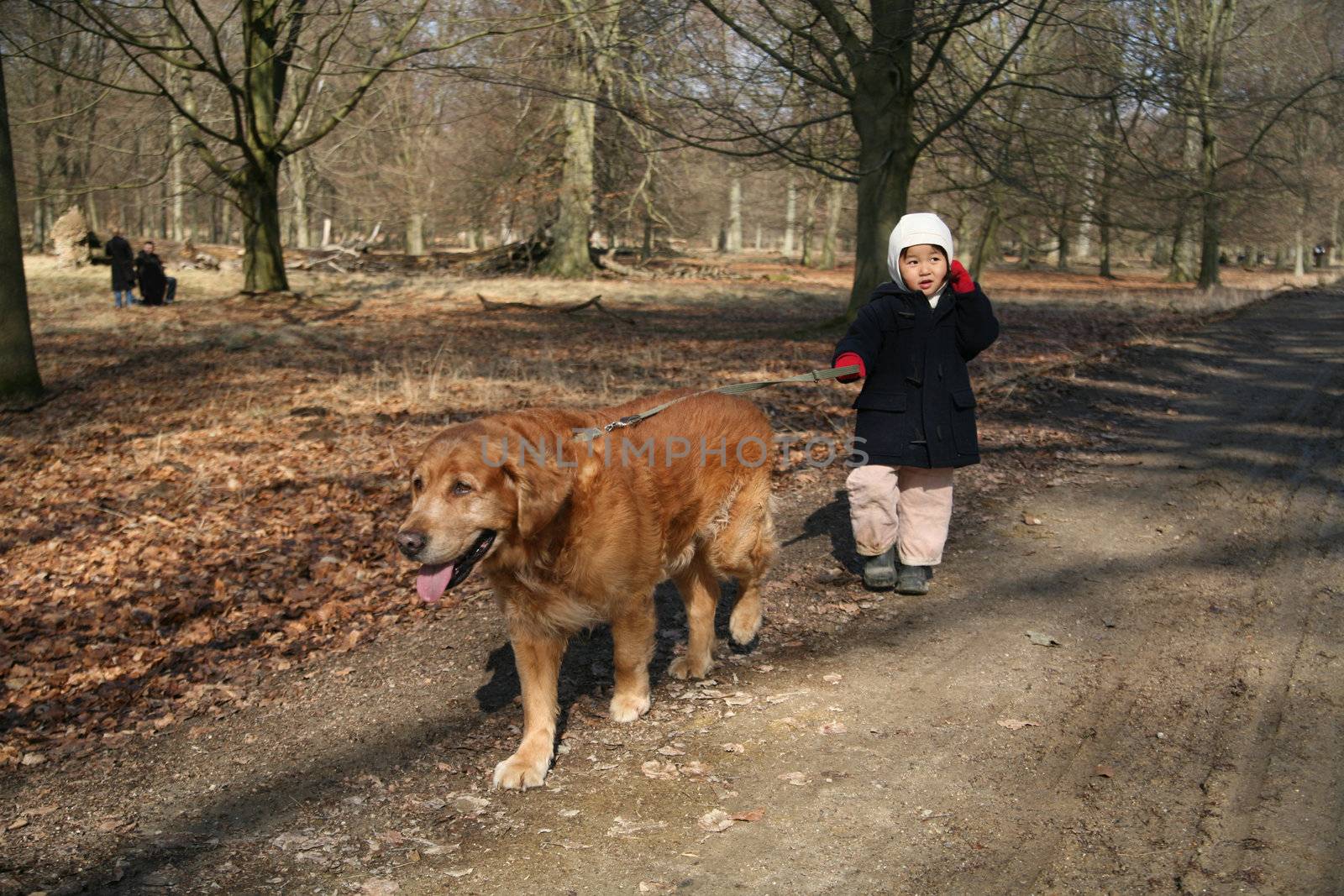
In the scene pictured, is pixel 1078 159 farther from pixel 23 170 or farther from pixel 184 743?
pixel 23 170

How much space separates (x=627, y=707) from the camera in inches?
166

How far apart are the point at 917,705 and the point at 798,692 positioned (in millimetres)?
508

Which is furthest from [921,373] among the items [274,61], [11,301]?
[274,61]

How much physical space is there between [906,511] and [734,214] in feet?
183

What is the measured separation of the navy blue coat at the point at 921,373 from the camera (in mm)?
5211

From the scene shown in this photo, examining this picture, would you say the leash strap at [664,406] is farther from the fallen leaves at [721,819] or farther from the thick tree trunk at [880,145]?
the thick tree trunk at [880,145]

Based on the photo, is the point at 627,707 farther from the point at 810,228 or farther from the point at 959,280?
the point at 810,228

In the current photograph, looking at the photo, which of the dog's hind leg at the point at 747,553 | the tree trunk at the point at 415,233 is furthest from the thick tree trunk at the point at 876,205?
the tree trunk at the point at 415,233

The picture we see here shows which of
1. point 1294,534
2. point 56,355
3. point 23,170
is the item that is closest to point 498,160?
point 56,355

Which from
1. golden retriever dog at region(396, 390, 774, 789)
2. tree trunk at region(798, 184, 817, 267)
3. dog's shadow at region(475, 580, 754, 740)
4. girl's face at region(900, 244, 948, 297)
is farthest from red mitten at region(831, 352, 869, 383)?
tree trunk at region(798, 184, 817, 267)

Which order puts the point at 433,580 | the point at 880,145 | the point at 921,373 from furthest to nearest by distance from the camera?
1. the point at 880,145
2. the point at 921,373
3. the point at 433,580

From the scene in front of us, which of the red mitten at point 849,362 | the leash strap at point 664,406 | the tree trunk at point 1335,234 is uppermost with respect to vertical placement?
the tree trunk at point 1335,234

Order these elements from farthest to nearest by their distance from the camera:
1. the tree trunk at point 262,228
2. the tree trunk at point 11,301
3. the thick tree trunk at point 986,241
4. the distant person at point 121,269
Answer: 1. the thick tree trunk at point 986,241
2. the tree trunk at point 262,228
3. the distant person at point 121,269
4. the tree trunk at point 11,301

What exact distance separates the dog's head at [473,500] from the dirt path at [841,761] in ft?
2.97
